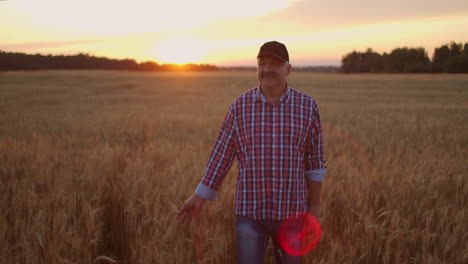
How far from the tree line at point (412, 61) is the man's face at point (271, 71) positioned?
9274 mm

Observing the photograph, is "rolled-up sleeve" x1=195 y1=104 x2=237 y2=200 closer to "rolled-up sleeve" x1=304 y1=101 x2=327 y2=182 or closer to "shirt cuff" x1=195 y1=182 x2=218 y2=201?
"shirt cuff" x1=195 y1=182 x2=218 y2=201

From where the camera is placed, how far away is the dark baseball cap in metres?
1.55

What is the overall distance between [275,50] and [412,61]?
22.6 metres

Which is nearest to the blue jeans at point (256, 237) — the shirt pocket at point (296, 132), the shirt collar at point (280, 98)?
the shirt pocket at point (296, 132)

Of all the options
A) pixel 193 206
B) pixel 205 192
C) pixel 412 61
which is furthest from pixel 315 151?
pixel 412 61

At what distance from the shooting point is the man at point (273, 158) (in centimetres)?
161

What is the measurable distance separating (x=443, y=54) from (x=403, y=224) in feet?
35.8

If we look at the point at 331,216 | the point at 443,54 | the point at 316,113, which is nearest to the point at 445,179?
the point at 331,216

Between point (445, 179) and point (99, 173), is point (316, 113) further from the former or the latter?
point (99, 173)

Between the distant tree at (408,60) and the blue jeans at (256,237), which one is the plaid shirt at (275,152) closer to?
the blue jeans at (256,237)

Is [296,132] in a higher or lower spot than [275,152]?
higher

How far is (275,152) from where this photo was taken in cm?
163

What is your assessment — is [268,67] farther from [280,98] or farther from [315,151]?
[315,151]

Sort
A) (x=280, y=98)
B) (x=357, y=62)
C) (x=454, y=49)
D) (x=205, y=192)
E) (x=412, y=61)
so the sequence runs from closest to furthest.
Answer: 1. (x=280, y=98)
2. (x=205, y=192)
3. (x=454, y=49)
4. (x=412, y=61)
5. (x=357, y=62)
